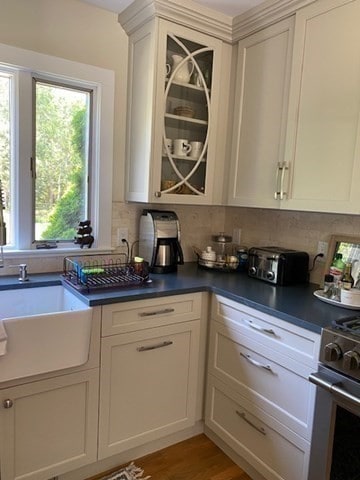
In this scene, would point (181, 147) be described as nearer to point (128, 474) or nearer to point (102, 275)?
point (102, 275)

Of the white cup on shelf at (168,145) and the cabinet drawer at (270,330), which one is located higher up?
the white cup on shelf at (168,145)

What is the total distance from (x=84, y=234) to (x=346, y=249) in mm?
1426

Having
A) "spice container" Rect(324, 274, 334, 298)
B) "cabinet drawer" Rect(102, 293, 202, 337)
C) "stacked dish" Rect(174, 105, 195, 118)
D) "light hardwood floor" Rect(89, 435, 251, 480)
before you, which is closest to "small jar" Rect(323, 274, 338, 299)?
"spice container" Rect(324, 274, 334, 298)

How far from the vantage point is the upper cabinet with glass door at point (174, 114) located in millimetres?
1962

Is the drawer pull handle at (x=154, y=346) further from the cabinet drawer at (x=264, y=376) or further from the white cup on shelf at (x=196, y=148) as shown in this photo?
the white cup on shelf at (x=196, y=148)

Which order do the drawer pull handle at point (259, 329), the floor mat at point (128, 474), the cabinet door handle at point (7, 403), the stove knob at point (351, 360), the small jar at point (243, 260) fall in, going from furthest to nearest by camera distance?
the small jar at point (243, 260), the floor mat at point (128, 474), the drawer pull handle at point (259, 329), the cabinet door handle at point (7, 403), the stove knob at point (351, 360)

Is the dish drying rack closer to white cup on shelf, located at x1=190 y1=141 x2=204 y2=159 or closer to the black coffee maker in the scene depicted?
the black coffee maker

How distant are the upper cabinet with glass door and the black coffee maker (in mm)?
148

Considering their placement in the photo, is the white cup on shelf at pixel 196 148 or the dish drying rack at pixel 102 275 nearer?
the dish drying rack at pixel 102 275

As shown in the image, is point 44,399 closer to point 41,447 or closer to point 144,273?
point 41,447

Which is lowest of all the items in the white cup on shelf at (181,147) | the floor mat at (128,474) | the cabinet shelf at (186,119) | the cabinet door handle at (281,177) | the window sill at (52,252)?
the floor mat at (128,474)

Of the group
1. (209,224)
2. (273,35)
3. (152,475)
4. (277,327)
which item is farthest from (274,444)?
(273,35)

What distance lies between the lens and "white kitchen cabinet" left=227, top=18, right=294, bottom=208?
190 centimetres

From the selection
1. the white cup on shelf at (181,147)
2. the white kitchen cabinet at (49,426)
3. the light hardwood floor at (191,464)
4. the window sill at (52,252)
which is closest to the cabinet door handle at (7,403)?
the white kitchen cabinet at (49,426)
